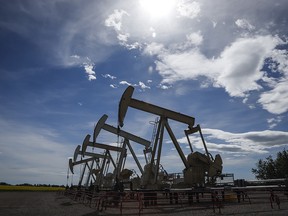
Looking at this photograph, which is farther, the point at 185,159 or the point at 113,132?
the point at 113,132

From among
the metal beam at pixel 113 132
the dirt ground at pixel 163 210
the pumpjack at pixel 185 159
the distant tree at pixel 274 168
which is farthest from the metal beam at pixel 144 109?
the distant tree at pixel 274 168

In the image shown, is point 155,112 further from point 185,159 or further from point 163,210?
point 163,210

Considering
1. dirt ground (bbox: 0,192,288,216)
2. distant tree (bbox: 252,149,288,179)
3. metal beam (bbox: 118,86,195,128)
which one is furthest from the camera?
distant tree (bbox: 252,149,288,179)

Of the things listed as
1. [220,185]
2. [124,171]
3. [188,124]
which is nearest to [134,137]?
[124,171]

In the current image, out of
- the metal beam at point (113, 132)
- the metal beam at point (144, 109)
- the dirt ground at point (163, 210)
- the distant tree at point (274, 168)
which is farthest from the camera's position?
the distant tree at point (274, 168)

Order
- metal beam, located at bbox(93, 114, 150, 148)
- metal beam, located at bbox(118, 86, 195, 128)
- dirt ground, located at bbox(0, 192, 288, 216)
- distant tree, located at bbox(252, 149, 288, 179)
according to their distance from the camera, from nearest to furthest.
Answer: dirt ground, located at bbox(0, 192, 288, 216)
metal beam, located at bbox(118, 86, 195, 128)
metal beam, located at bbox(93, 114, 150, 148)
distant tree, located at bbox(252, 149, 288, 179)

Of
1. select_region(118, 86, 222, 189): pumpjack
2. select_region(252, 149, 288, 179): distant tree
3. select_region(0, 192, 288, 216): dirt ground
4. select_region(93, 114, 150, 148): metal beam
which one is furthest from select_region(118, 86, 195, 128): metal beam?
select_region(252, 149, 288, 179): distant tree

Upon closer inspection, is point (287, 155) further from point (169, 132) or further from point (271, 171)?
point (169, 132)

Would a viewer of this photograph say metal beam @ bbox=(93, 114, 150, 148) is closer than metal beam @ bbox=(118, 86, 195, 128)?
No

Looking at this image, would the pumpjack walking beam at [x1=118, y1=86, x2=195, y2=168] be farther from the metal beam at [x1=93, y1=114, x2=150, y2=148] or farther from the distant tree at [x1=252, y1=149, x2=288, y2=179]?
the distant tree at [x1=252, y1=149, x2=288, y2=179]

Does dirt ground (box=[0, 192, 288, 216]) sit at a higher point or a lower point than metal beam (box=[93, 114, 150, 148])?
lower

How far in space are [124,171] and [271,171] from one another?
103ft

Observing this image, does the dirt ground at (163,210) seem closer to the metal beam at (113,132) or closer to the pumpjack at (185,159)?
the pumpjack at (185,159)

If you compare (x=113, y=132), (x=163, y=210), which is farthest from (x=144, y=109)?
(x=113, y=132)
